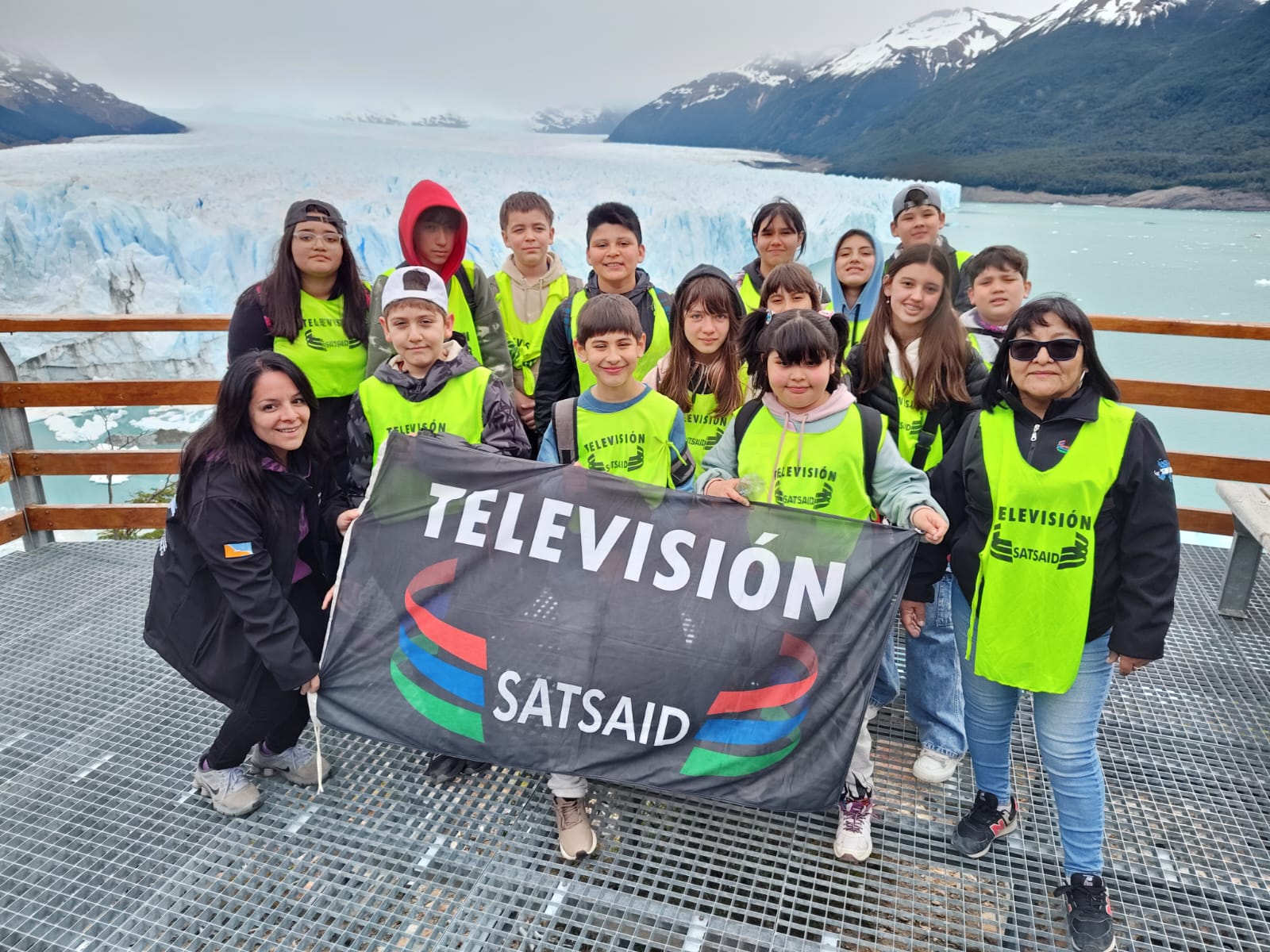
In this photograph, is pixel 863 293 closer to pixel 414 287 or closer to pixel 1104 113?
pixel 414 287

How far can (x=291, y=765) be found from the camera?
216 centimetres

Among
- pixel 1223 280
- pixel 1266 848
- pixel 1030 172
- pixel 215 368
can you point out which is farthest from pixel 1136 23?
pixel 1266 848

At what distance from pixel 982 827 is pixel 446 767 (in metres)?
1.55

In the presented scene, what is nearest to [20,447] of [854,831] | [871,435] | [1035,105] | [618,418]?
[618,418]

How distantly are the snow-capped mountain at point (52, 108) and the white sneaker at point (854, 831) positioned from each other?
21584mm

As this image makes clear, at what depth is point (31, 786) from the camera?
2127 mm

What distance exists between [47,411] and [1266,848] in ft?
63.9

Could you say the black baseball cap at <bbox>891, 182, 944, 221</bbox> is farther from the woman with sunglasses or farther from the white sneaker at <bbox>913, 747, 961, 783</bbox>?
the white sneaker at <bbox>913, 747, 961, 783</bbox>

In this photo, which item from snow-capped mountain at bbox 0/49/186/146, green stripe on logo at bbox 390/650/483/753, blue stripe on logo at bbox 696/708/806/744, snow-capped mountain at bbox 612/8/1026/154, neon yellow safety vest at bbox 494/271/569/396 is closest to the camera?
blue stripe on logo at bbox 696/708/806/744

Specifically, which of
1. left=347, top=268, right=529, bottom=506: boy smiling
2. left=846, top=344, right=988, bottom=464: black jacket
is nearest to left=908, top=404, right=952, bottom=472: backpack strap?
left=846, top=344, right=988, bottom=464: black jacket

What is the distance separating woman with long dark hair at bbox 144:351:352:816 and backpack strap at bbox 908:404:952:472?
1743 mm

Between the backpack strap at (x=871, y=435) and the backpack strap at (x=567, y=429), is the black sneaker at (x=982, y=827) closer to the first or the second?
the backpack strap at (x=871, y=435)

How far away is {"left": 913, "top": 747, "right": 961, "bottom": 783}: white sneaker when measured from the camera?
215 centimetres

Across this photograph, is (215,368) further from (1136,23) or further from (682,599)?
(1136,23)
